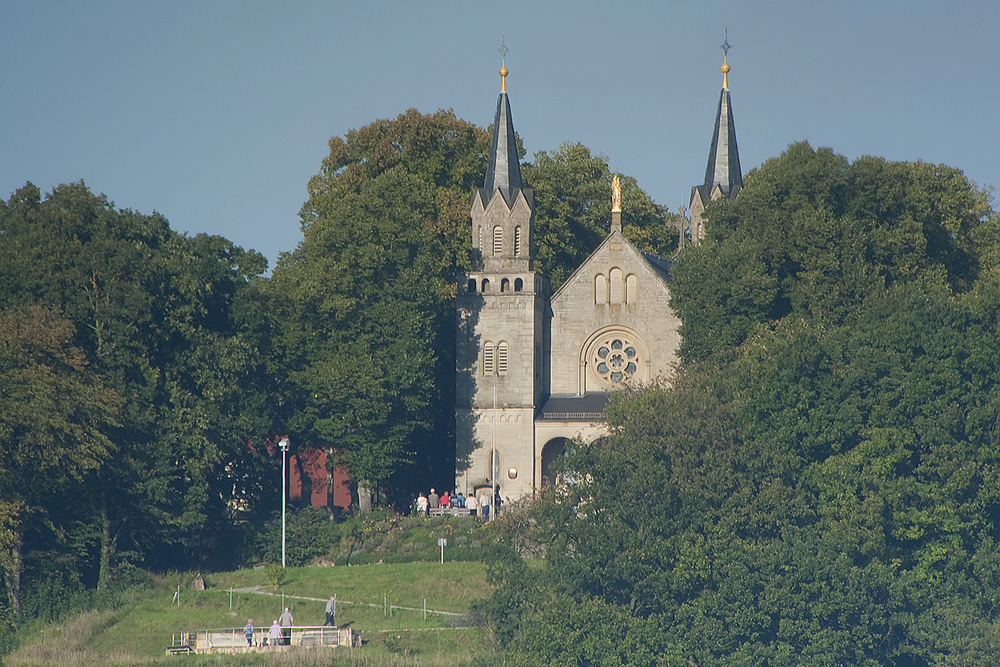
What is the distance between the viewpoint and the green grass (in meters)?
58.9

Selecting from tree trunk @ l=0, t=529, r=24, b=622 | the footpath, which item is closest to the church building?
the footpath

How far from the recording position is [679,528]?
6125 cm

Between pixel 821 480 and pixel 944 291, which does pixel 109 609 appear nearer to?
pixel 821 480

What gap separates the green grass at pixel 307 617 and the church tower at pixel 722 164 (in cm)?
2367

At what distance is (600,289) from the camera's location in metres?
79.8

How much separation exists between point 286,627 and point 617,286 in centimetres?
2467

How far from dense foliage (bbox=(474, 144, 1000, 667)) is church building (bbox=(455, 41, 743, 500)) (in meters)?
10.6

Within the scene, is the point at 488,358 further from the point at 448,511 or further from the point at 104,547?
the point at 104,547

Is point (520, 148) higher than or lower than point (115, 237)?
higher

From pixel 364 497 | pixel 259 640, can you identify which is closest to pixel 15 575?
pixel 259 640

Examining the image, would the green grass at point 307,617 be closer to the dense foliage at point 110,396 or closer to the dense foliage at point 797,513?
the dense foliage at point 797,513

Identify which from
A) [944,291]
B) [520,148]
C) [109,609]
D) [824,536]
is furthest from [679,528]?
[520,148]

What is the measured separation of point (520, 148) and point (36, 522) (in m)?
28.0

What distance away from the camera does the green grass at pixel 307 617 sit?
58938 mm
